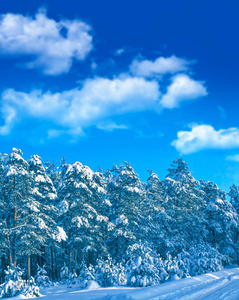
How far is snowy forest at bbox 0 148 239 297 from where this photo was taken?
513 inches

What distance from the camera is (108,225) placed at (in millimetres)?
20984

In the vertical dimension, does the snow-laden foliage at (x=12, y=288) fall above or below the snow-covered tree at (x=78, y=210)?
below

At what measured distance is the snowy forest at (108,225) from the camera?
13.0 meters

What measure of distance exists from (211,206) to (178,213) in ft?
13.8

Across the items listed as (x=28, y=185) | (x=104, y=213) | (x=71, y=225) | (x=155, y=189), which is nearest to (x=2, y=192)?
(x=28, y=185)

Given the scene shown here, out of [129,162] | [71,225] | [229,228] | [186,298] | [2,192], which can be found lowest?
[186,298]

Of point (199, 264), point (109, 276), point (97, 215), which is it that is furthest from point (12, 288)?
point (97, 215)

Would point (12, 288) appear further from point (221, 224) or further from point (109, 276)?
point (221, 224)

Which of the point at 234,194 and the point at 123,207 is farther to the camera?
the point at 234,194

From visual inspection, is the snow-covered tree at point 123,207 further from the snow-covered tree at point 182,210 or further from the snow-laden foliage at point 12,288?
the snow-laden foliage at point 12,288

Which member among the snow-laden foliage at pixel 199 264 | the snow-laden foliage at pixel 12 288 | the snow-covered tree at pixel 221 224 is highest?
the snow-covered tree at pixel 221 224

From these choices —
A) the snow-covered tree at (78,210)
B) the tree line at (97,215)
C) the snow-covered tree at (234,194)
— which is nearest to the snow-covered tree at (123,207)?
the tree line at (97,215)

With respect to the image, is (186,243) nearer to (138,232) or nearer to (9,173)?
(138,232)

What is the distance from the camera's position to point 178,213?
26000 mm
